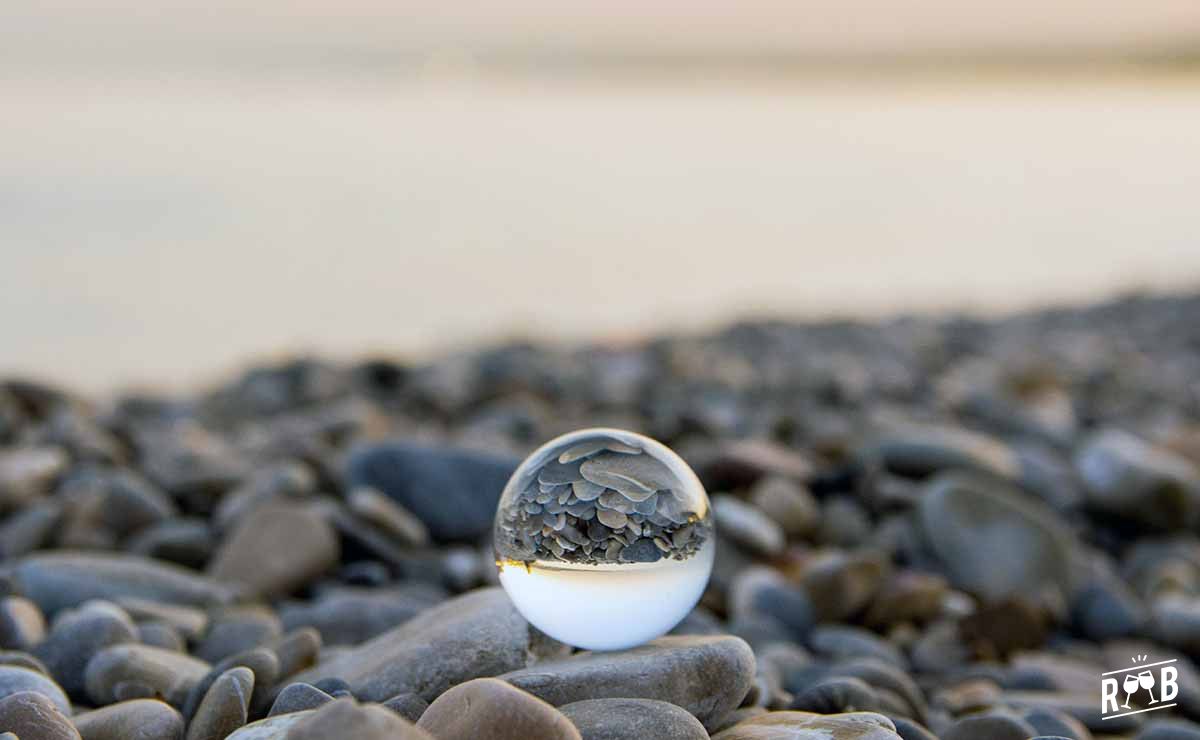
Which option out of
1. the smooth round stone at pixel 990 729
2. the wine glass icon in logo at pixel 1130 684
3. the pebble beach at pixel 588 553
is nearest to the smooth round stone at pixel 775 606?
the pebble beach at pixel 588 553

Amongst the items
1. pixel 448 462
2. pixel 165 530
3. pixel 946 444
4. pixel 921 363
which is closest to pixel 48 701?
pixel 165 530

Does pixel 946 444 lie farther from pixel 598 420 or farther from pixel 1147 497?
pixel 598 420

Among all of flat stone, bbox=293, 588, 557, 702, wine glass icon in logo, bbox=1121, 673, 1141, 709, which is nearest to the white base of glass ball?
flat stone, bbox=293, 588, 557, 702

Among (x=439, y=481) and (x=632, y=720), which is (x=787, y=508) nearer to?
(x=439, y=481)

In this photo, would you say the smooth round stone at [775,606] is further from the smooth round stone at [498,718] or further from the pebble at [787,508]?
the smooth round stone at [498,718]

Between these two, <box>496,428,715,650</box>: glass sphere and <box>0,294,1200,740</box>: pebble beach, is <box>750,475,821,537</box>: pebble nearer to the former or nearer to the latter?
<box>0,294,1200,740</box>: pebble beach

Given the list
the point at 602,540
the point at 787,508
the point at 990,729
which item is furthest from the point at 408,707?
the point at 787,508
